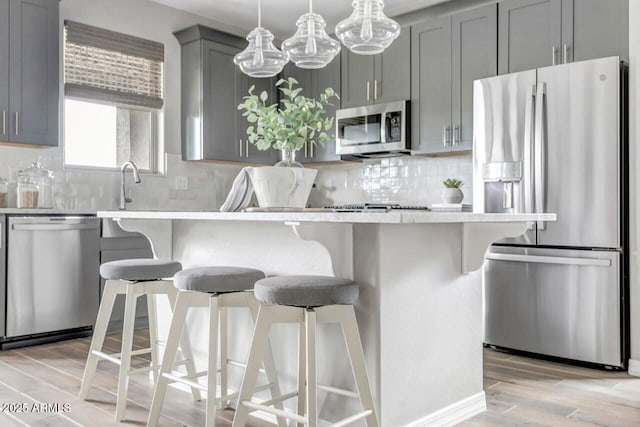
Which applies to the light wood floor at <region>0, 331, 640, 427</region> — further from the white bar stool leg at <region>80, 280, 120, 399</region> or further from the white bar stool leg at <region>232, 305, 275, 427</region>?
the white bar stool leg at <region>232, 305, 275, 427</region>

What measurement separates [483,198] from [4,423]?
110 inches

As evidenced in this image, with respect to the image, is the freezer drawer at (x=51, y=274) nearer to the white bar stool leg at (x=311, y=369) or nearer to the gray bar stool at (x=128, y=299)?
the gray bar stool at (x=128, y=299)

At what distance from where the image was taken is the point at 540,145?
3.35 metres

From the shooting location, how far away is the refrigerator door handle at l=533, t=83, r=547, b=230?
11.0ft

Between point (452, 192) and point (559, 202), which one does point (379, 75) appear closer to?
point (452, 192)

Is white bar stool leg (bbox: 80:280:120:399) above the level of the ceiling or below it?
below

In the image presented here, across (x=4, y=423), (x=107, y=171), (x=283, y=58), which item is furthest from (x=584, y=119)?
(x=107, y=171)

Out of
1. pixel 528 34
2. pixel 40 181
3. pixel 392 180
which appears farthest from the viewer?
pixel 392 180

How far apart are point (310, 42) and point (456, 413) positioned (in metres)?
1.69

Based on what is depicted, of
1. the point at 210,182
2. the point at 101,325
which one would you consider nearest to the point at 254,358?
the point at 101,325

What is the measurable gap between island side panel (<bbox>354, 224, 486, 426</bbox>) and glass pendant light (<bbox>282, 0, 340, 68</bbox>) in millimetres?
970

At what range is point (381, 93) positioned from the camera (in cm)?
468

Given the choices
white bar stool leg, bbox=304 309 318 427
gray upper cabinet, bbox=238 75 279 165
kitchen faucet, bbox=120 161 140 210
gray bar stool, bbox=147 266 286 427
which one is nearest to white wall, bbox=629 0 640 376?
gray bar stool, bbox=147 266 286 427

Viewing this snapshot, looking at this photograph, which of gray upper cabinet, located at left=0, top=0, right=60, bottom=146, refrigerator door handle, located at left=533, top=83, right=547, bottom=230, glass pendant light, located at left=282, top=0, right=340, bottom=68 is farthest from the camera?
gray upper cabinet, located at left=0, top=0, right=60, bottom=146
